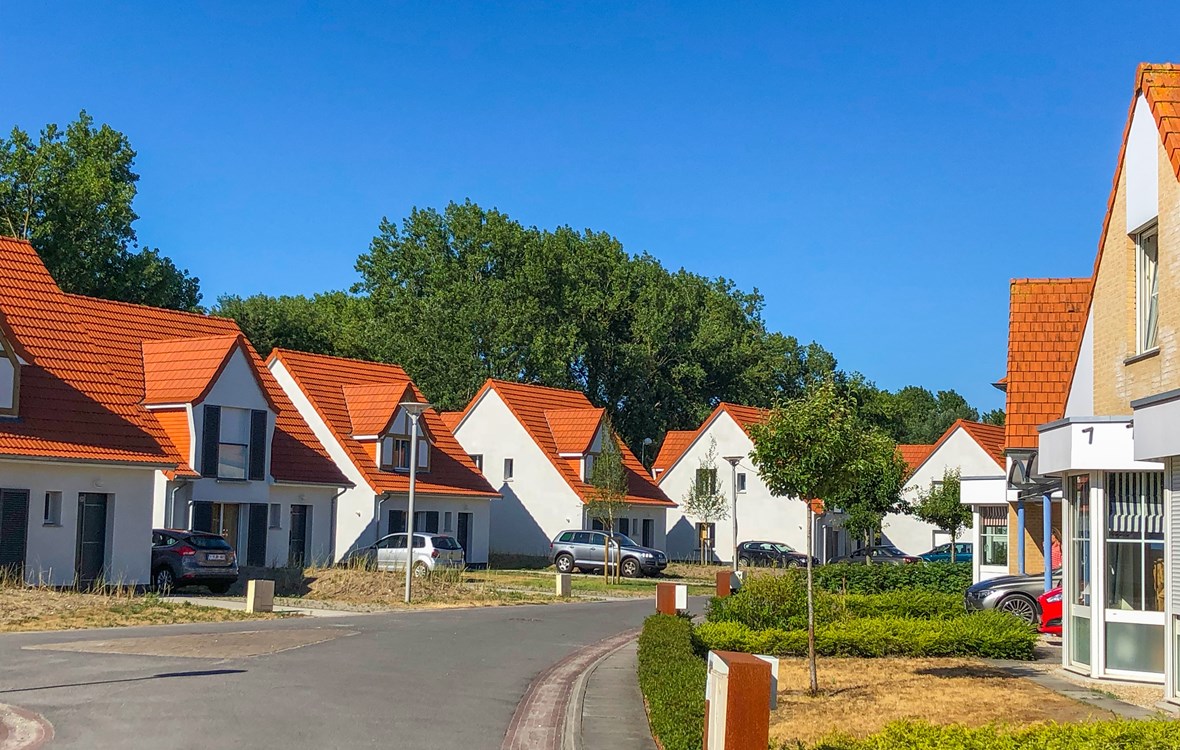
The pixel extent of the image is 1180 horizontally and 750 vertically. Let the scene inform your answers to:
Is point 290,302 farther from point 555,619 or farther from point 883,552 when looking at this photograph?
point 555,619

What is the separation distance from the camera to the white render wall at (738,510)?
66.8 metres

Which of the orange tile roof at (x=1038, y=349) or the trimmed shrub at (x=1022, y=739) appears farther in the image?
the orange tile roof at (x=1038, y=349)

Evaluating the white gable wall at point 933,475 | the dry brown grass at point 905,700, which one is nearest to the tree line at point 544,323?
the white gable wall at point 933,475

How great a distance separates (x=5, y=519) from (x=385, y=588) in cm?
952

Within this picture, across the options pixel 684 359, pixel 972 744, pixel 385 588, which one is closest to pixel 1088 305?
pixel 972 744

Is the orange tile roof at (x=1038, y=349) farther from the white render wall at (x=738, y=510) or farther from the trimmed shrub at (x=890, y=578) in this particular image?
the white render wall at (x=738, y=510)

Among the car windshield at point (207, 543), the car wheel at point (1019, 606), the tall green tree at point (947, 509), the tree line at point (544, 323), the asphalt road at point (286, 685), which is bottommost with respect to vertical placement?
the asphalt road at point (286, 685)

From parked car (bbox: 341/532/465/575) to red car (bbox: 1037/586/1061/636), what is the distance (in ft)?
63.3

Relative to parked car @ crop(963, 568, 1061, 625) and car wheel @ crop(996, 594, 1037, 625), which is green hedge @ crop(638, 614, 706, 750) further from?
car wheel @ crop(996, 594, 1037, 625)

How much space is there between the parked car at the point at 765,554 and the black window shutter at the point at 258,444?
25.2 metres

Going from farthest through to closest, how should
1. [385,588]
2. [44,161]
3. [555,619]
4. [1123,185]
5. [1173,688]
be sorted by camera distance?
1. [44,161]
2. [385,588]
3. [555,619]
4. [1123,185]
5. [1173,688]

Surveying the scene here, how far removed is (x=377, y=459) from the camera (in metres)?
48.6

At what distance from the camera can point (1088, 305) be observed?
65.1ft

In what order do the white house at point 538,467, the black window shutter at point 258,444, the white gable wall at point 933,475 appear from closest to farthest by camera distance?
the black window shutter at point 258,444
the white house at point 538,467
the white gable wall at point 933,475
